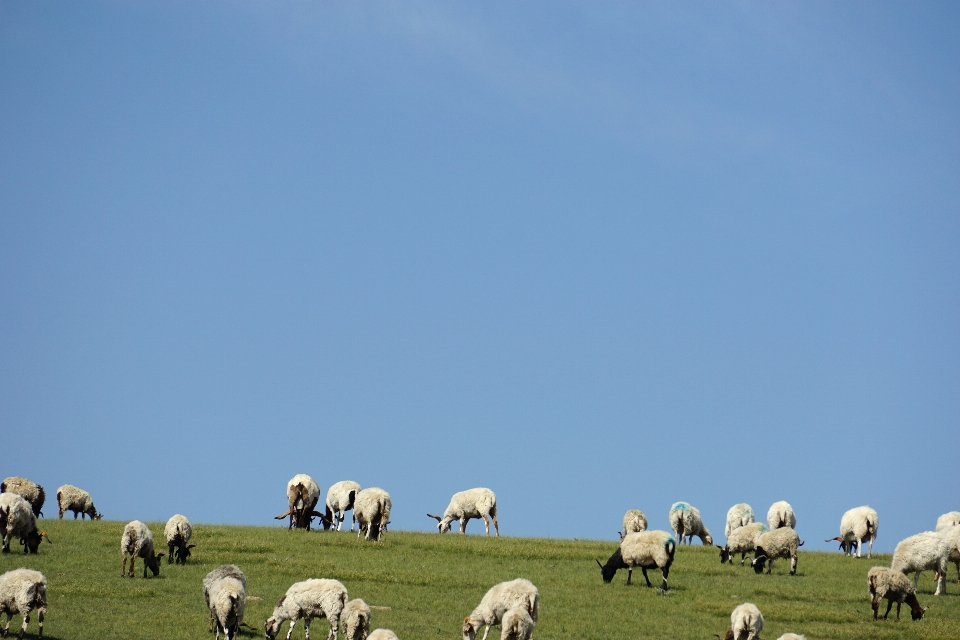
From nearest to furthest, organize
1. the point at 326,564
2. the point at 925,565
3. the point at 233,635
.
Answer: the point at 233,635
the point at 925,565
the point at 326,564

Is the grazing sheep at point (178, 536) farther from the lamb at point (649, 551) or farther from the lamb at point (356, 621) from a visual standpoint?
the lamb at point (649, 551)

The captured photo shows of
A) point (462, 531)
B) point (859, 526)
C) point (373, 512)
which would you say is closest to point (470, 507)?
point (462, 531)

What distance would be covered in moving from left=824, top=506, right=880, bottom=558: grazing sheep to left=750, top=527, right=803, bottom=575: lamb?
5.81 metres

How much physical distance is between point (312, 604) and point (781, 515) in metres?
25.5

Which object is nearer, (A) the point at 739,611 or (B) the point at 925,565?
(A) the point at 739,611

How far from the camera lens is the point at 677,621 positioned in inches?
1046

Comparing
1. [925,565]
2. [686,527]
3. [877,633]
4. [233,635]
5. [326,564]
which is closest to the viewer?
[233,635]

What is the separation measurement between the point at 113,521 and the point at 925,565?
2831 cm

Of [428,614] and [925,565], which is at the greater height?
[925,565]

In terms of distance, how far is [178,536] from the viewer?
1254 inches

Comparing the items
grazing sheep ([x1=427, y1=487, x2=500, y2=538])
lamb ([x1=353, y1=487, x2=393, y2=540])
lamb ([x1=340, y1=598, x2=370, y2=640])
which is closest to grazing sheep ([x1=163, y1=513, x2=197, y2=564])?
lamb ([x1=353, y1=487, x2=393, y2=540])

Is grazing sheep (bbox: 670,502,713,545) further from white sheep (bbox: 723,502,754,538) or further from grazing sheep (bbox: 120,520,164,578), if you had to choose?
grazing sheep (bbox: 120,520,164,578)

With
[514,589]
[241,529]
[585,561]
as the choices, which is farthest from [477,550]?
[514,589]

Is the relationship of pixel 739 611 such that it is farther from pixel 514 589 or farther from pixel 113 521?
pixel 113 521
